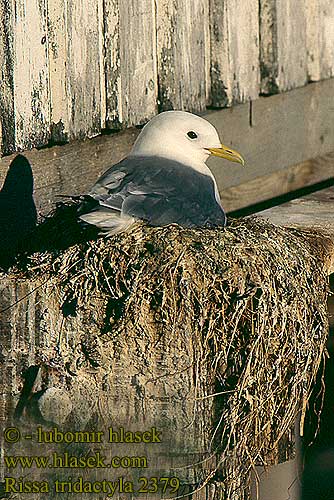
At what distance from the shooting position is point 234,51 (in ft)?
17.5

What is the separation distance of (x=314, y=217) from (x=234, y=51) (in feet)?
4.13

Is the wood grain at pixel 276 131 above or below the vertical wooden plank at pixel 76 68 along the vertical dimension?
below

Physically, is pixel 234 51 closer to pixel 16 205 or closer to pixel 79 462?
pixel 16 205

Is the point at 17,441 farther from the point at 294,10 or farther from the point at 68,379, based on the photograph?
the point at 294,10

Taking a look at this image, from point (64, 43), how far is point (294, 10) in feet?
6.65

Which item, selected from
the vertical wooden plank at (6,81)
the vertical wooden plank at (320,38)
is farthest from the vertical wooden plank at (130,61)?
the vertical wooden plank at (320,38)

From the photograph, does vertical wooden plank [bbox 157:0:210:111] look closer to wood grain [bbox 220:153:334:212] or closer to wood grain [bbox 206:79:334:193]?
wood grain [bbox 206:79:334:193]

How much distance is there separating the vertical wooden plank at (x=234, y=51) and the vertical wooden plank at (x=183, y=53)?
6 centimetres

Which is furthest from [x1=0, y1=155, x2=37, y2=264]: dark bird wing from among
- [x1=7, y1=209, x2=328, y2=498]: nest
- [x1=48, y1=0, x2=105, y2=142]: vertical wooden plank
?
[x1=7, y1=209, x2=328, y2=498]: nest

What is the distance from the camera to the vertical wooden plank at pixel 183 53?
483 centimetres

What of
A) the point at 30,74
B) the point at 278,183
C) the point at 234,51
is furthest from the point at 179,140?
the point at 278,183

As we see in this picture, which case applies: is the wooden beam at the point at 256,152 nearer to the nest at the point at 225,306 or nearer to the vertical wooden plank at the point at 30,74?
the vertical wooden plank at the point at 30,74

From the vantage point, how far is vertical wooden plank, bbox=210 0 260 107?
522cm

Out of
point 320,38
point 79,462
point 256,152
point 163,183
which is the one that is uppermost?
point 320,38
